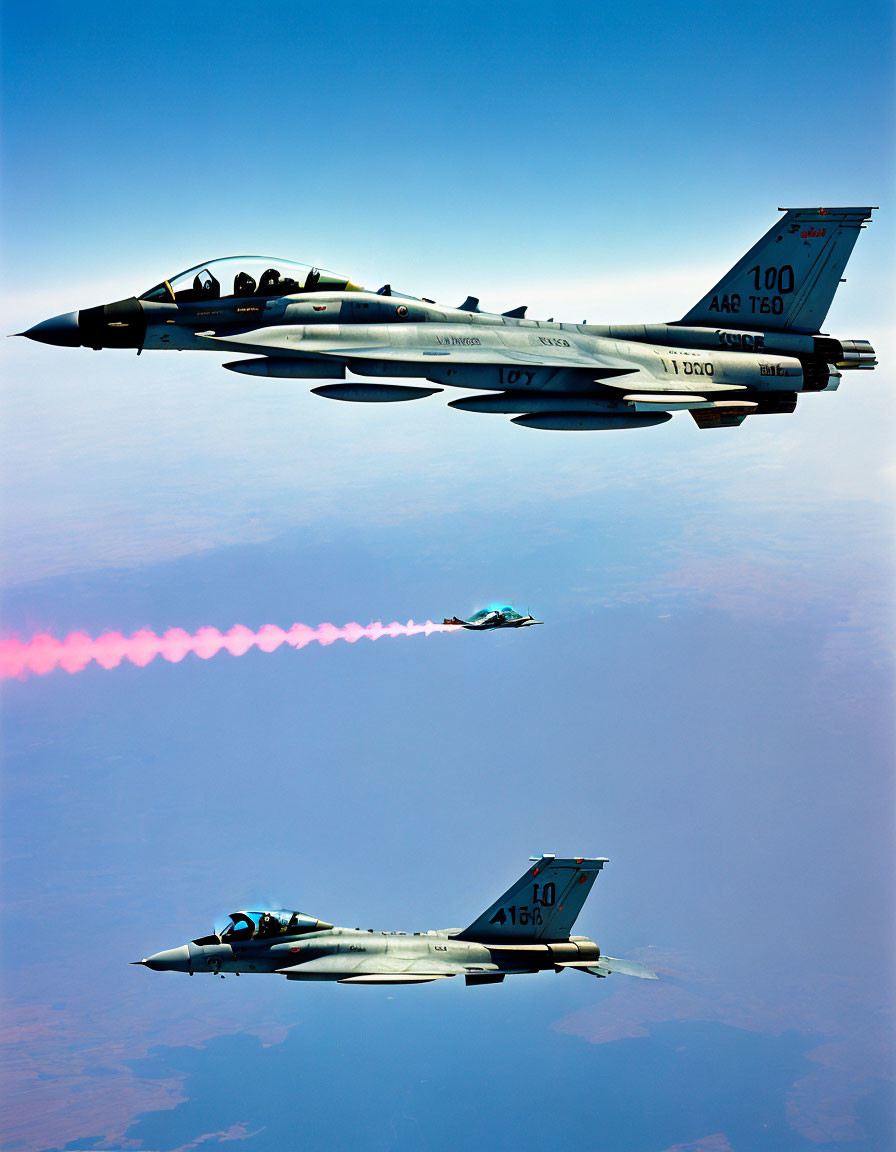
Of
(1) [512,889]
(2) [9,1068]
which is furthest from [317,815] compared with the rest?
(1) [512,889]

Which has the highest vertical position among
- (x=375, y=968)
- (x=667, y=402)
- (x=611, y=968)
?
(x=667, y=402)

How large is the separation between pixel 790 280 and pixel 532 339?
7098 mm

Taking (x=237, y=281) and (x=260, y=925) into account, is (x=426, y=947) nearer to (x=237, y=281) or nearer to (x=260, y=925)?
(x=260, y=925)

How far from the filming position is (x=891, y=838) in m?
166

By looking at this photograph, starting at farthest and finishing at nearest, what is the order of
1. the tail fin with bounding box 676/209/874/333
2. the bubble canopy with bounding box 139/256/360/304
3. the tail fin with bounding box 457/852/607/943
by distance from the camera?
the tail fin with bounding box 676/209/874/333 < the tail fin with bounding box 457/852/607/943 < the bubble canopy with bounding box 139/256/360/304

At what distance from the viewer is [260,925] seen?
30.7 m

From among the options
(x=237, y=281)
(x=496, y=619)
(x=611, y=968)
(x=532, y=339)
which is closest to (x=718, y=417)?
(x=532, y=339)

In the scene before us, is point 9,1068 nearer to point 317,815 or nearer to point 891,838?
point 317,815

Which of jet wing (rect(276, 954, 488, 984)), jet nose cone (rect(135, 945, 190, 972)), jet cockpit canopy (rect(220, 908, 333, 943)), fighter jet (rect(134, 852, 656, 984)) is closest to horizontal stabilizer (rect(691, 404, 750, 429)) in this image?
fighter jet (rect(134, 852, 656, 984))

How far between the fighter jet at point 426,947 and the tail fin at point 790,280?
13.2 meters

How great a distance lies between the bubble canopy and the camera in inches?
1141

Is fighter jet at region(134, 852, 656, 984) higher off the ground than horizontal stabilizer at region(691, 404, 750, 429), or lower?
lower

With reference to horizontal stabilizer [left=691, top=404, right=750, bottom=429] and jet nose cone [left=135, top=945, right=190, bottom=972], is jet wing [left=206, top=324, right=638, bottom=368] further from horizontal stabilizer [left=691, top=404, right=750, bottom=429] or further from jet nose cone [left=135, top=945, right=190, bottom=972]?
jet nose cone [left=135, top=945, right=190, bottom=972]

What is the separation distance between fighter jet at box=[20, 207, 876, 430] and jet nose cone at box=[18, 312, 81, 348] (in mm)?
28
